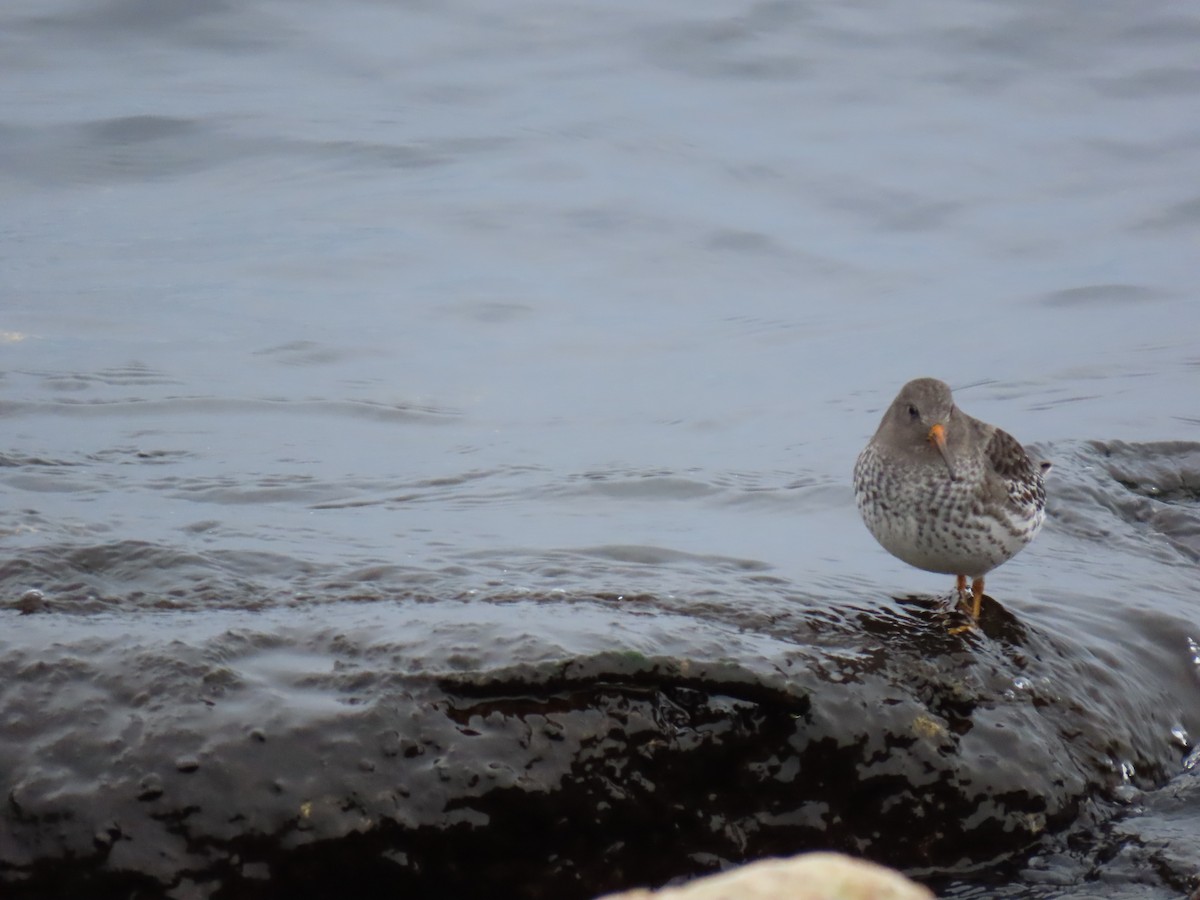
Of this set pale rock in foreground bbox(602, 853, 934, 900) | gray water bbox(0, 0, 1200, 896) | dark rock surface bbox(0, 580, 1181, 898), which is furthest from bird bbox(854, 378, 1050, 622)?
pale rock in foreground bbox(602, 853, 934, 900)

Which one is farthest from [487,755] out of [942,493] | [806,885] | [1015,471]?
[1015,471]

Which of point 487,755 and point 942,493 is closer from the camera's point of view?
point 487,755

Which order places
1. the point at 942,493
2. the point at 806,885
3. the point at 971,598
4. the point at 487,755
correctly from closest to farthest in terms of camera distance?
the point at 806,885
the point at 487,755
the point at 942,493
the point at 971,598

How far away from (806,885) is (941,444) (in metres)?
3.64

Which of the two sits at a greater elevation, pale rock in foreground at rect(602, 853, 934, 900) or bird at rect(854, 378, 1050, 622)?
pale rock in foreground at rect(602, 853, 934, 900)

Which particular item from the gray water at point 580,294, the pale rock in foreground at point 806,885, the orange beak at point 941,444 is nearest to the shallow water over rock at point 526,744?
the gray water at point 580,294

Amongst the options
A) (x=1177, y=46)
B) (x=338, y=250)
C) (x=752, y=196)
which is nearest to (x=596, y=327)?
(x=338, y=250)

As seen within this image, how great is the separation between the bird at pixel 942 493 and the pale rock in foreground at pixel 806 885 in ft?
10.6

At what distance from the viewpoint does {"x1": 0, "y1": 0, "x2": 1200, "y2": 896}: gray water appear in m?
6.91

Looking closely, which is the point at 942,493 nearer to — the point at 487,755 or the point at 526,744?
the point at 526,744

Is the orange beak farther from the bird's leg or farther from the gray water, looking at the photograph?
the gray water

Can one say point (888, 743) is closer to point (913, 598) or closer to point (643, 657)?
point (643, 657)

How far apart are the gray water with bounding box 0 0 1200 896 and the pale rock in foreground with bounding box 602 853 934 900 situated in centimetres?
198

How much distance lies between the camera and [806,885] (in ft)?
7.70
